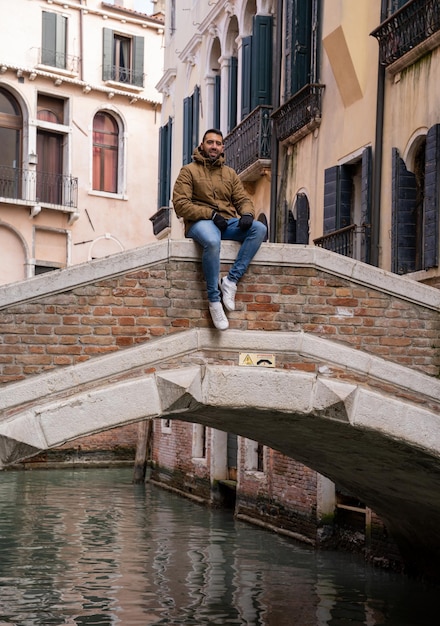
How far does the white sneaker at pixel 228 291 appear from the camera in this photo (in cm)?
725

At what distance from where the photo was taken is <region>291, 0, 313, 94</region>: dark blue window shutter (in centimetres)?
1245

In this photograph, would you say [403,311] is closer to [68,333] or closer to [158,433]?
[68,333]

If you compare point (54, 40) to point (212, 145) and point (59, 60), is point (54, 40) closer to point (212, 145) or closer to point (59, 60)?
point (59, 60)

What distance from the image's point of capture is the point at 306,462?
10.6 metres

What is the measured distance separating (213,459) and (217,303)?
884 cm

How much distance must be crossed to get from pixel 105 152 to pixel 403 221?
556 inches

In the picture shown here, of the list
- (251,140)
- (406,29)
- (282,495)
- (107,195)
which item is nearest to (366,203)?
(406,29)

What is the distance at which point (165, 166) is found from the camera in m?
A: 18.9

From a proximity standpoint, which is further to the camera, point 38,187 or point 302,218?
point 38,187

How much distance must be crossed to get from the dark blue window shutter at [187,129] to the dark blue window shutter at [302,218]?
16.1ft

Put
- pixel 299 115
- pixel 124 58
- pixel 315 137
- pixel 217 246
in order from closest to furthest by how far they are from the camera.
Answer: pixel 217 246, pixel 315 137, pixel 299 115, pixel 124 58

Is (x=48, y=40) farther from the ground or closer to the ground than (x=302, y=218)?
farther from the ground

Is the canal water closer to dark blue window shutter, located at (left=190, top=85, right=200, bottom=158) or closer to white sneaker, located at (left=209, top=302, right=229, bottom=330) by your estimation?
white sneaker, located at (left=209, top=302, right=229, bottom=330)

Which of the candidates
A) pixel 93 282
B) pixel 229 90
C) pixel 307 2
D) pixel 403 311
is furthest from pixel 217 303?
pixel 229 90
